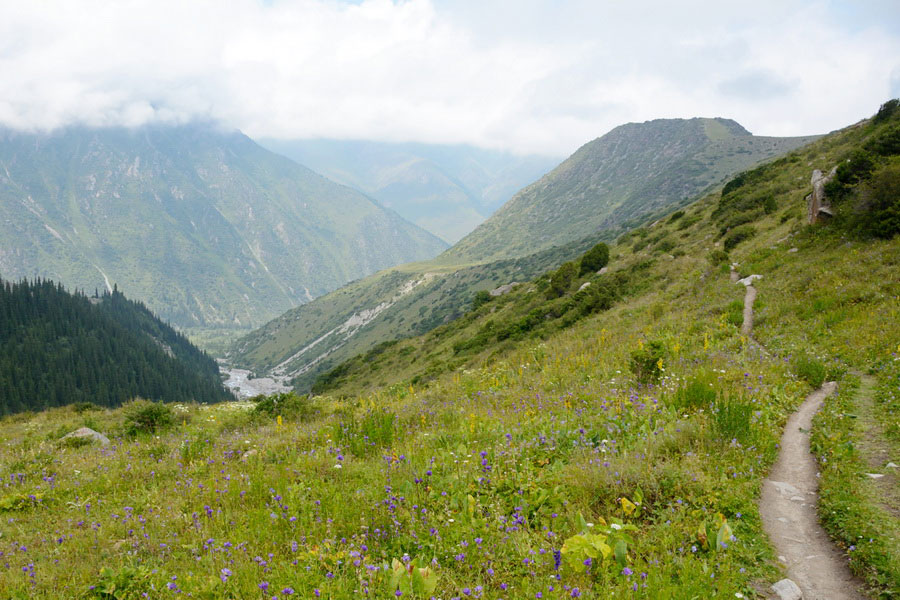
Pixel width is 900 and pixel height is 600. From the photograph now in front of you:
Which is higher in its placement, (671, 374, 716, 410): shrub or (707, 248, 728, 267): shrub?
(707, 248, 728, 267): shrub

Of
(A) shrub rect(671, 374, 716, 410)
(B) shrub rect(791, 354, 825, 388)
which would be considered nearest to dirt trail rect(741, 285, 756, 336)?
(B) shrub rect(791, 354, 825, 388)

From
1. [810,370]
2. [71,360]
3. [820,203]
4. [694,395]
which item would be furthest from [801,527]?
[71,360]

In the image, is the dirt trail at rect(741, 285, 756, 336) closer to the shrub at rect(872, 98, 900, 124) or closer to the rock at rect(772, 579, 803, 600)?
the rock at rect(772, 579, 803, 600)

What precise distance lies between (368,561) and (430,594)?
739 millimetres

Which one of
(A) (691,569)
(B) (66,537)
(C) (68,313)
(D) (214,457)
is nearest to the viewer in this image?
(A) (691,569)

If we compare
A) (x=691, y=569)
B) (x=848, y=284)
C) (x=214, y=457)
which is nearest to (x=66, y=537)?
(x=214, y=457)

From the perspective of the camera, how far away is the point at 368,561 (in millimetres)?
4145

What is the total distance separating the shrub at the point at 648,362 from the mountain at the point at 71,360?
133m

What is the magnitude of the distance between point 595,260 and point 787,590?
4377 cm

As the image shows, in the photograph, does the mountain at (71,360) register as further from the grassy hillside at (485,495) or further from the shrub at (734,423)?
the shrub at (734,423)

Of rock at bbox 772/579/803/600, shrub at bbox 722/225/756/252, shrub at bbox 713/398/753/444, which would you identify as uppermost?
shrub at bbox 722/225/756/252

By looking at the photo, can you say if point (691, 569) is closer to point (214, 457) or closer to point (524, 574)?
point (524, 574)

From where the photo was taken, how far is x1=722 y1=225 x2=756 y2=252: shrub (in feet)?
96.5

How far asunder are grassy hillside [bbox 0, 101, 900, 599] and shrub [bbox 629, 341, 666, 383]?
1.7 inches
